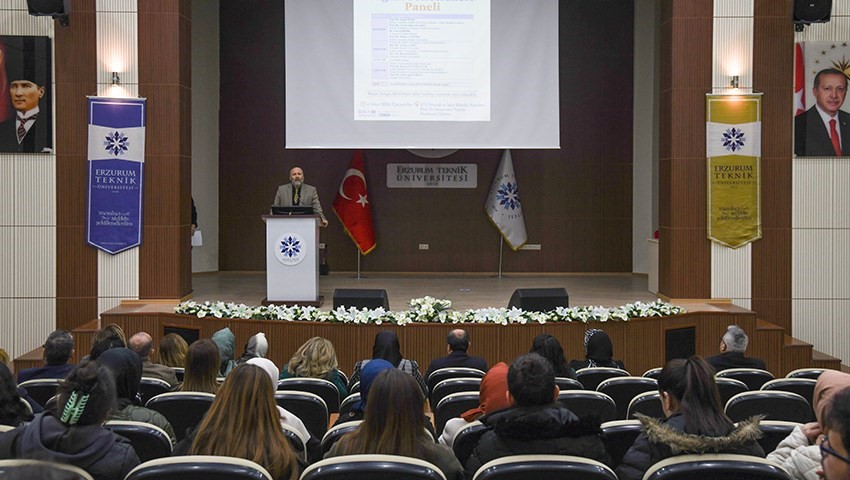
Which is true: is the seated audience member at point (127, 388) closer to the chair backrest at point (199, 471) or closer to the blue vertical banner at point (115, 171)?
the chair backrest at point (199, 471)

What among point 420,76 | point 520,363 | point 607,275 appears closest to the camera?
point 520,363

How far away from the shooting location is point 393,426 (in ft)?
9.82

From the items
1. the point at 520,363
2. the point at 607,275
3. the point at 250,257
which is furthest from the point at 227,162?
the point at 520,363

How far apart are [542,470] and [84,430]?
136 cm

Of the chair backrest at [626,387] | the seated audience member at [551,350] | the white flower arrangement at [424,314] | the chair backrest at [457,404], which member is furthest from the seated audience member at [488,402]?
the white flower arrangement at [424,314]

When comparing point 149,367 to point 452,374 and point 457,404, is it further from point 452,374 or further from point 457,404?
point 457,404

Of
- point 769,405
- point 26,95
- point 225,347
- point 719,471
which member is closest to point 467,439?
point 719,471

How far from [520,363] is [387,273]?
946 cm

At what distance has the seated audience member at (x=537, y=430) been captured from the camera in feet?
10.1

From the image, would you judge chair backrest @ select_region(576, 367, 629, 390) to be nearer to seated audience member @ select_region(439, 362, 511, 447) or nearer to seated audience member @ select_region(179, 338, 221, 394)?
seated audience member @ select_region(439, 362, 511, 447)

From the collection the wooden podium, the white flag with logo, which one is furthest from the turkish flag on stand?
the wooden podium

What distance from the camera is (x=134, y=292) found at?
31.0 feet

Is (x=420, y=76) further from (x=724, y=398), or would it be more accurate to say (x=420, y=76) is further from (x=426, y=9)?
(x=724, y=398)

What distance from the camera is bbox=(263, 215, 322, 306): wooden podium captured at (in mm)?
8852
